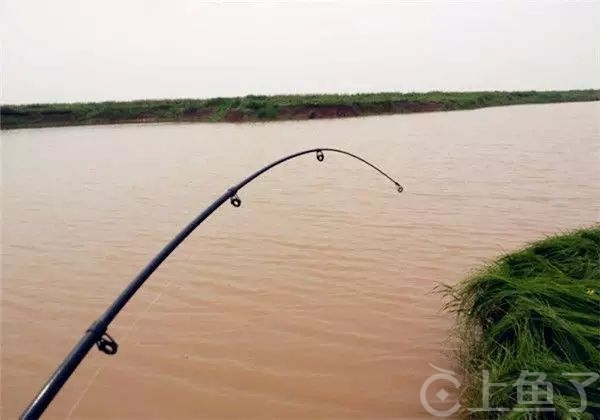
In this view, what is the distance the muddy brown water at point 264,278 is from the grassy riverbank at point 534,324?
0.37 meters

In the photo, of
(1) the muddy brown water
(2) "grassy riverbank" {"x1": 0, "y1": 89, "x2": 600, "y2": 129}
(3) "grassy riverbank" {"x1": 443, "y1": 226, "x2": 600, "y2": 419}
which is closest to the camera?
(3) "grassy riverbank" {"x1": 443, "y1": 226, "x2": 600, "y2": 419}

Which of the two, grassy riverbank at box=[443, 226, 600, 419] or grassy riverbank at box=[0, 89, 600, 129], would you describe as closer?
grassy riverbank at box=[443, 226, 600, 419]

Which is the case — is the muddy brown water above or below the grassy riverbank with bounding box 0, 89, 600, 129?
below

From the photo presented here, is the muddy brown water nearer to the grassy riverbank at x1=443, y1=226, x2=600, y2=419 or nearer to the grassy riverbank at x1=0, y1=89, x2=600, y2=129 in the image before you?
the grassy riverbank at x1=443, y1=226, x2=600, y2=419

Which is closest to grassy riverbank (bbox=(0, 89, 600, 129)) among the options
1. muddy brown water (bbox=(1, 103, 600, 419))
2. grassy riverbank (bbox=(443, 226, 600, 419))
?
muddy brown water (bbox=(1, 103, 600, 419))

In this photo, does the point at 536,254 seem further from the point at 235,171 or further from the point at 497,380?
the point at 235,171

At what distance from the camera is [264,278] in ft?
15.0

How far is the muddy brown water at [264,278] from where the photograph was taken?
116 inches

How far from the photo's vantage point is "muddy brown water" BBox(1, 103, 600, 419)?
9.71ft

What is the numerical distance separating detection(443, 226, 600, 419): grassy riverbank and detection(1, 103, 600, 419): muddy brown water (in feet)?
1.22

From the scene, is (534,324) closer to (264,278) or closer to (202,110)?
(264,278)

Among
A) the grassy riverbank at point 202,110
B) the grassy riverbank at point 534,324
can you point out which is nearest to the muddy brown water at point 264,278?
the grassy riverbank at point 534,324

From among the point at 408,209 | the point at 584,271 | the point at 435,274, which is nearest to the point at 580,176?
the point at 408,209

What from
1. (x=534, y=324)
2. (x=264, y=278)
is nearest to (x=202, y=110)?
(x=264, y=278)
